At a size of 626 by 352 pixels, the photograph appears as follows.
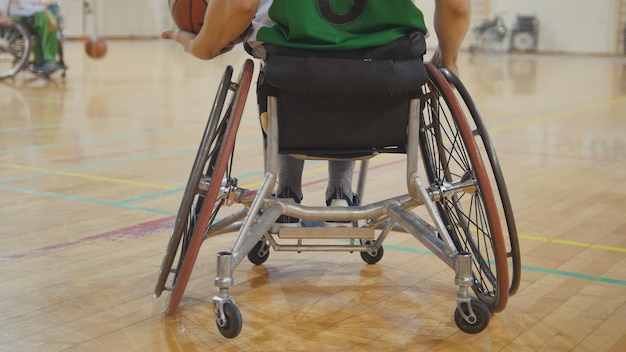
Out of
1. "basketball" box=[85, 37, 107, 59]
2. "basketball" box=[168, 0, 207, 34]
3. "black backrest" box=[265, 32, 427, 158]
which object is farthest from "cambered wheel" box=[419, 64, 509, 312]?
"basketball" box=[85, 37, 107, 59]

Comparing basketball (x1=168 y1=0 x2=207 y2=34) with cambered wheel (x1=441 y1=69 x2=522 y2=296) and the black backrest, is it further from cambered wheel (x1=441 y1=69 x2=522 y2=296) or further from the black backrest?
cambered wheel (x1=441 y1=69 x2=522 y2=296)

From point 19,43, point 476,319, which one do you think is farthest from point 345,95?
point 19,43

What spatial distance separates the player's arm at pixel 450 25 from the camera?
2.12 m

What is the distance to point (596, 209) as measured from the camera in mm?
3551

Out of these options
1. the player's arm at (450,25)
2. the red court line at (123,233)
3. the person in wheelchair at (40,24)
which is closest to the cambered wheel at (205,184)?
A: the player's arm at (450,25)

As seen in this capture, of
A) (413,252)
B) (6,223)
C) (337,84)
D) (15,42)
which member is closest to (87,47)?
(15,42)

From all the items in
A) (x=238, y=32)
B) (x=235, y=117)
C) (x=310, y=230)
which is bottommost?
(x=310, y=230)

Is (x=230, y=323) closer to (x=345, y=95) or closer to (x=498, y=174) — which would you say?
(x=345, y=95)

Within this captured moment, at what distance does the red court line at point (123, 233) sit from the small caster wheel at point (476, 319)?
133 centimetres

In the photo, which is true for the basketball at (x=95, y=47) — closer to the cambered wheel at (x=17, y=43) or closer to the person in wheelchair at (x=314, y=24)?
the cambered wheel at (x=17, y=43)

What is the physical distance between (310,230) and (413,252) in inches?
31.3

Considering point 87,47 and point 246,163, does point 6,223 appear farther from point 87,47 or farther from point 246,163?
point 87,47

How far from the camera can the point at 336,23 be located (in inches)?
80.0

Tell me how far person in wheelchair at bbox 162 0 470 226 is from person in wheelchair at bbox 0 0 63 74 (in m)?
6.67
